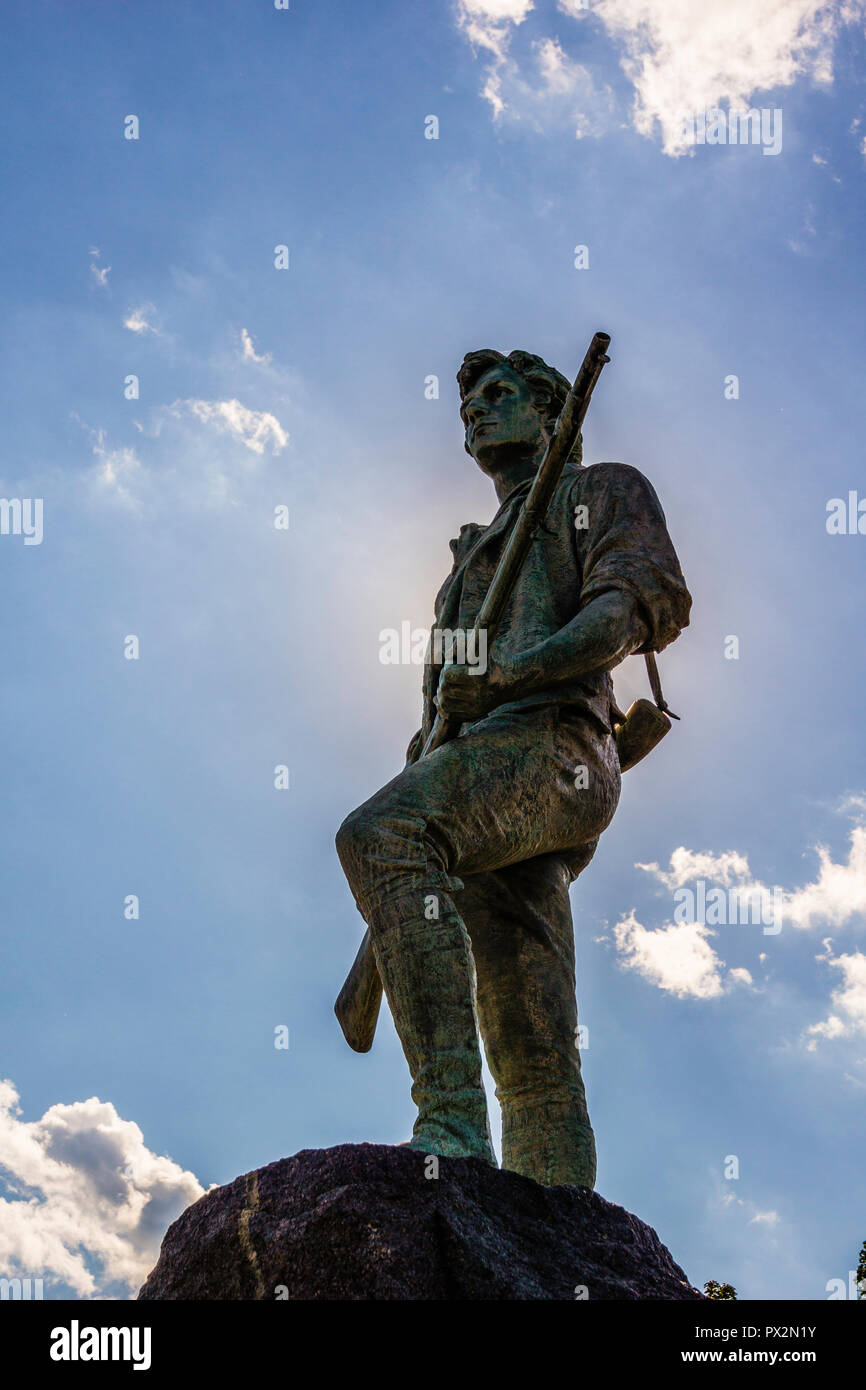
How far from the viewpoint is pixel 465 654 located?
687cm

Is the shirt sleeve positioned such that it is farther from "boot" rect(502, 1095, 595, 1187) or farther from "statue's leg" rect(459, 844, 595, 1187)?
"boot" rect(502, 1095, 595, 1187)

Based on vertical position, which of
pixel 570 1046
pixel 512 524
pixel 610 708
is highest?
pixel 512 524

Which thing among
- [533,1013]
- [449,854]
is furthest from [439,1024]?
[533,1013]

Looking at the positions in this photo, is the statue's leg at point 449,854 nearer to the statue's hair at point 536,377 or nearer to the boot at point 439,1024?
the boot at point 439,1024

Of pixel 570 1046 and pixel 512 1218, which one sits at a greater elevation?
pixel 570 1046

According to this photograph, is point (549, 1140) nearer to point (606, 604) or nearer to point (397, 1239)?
point (397, 1239)

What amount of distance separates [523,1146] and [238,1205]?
1708 mm

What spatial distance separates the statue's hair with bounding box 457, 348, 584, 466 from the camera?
811 centimetres

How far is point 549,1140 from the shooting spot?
247 inches

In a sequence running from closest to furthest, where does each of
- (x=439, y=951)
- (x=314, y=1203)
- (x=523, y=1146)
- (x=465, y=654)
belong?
1. (x=314, y=1203)
2. (x=439, y=951)
3. (x=523, y=1146)
4. (x=465, y=654)

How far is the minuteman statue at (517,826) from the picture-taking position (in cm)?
570
